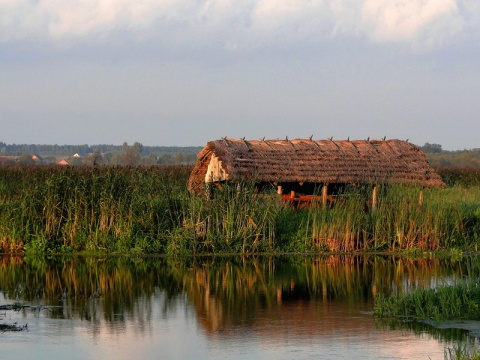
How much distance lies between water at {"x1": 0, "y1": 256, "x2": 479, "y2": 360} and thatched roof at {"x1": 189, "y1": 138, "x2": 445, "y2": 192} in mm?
6363

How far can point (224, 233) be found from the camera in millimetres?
25406

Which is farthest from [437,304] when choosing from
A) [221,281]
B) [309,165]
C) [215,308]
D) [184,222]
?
[309,165]

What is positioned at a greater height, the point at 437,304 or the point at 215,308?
the point at 437,304

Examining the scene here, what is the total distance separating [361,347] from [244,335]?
1815 mm

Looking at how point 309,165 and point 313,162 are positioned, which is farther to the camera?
point 313,162

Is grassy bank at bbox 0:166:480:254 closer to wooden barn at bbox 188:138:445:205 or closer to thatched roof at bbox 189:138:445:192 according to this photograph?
wooden barn at bbox 188:138:445:205

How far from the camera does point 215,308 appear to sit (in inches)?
656

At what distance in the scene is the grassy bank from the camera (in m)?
25.1

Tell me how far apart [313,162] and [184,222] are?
7.61 meters

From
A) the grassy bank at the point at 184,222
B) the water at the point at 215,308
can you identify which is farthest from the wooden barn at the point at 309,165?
the water at the point at 215,308

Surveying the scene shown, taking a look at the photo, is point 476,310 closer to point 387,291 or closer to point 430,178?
point 387,291

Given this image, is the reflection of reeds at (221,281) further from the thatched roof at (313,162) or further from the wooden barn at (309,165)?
the thatched roof at (313,162)

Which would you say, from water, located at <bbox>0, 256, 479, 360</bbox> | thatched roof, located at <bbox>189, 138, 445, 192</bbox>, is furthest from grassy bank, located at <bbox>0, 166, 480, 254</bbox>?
thatched roof, located at <bbox>189, 138, 445, 192</bbox>

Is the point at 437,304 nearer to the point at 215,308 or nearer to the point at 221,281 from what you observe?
the point at 215,308
